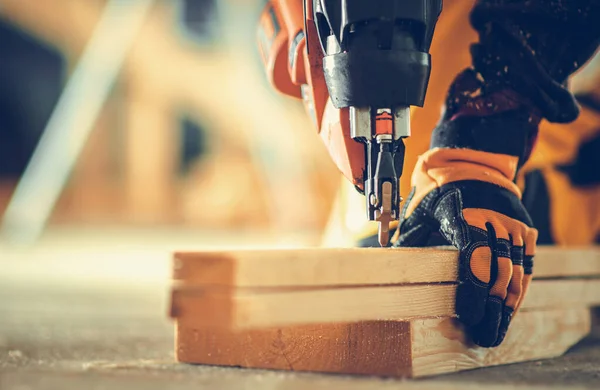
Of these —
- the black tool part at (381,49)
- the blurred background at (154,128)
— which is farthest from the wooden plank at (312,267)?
the blurred background at (154,128)

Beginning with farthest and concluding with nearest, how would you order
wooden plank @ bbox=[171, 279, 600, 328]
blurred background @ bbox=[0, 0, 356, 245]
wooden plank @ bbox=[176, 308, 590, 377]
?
blurred background @ bbox=[0, 0, 356, 245] < wooden plank @ bbox=[176, 308, 590, 377] < wooden plank @ bbox=[171, 279, 600, 328]

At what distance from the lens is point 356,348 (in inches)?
41.8

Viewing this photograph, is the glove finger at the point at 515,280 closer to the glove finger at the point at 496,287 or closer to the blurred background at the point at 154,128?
the glove finger at the point at 496,287

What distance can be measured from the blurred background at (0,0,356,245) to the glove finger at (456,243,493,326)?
3.60 meters

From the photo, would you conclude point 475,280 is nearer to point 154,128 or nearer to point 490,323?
point 490,323

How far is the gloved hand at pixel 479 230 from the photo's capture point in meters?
1.06

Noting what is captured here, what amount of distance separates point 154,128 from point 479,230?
313 inches

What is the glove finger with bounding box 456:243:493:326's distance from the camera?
106cm

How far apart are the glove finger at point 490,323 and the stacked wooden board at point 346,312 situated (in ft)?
0.09

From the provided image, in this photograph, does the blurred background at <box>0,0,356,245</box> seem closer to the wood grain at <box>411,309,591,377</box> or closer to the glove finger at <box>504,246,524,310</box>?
the wood grain at <box>411,309,591,377</box>

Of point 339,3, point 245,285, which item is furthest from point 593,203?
point 245,285

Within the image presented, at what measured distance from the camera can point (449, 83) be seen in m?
1.37

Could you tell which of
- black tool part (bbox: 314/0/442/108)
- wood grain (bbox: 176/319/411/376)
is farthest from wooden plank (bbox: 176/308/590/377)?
black tool part (bbox: 314/0/442/108)

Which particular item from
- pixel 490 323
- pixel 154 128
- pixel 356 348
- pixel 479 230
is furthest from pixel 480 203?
pixel 154 128
